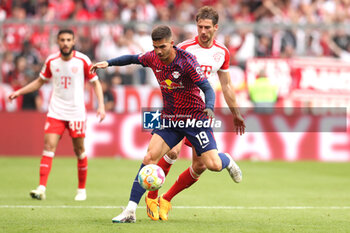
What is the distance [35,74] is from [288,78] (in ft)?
21.6

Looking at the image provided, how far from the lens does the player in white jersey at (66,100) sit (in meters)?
10.2

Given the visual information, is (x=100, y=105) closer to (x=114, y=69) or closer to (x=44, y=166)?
(x=44, y=166)

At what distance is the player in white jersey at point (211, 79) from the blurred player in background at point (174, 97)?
15.7 inches

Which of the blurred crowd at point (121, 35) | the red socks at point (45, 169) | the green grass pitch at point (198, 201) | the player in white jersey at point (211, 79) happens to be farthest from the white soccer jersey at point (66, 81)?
the blurred crowd at point (121, 35)

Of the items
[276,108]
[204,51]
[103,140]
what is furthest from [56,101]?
[276,108]

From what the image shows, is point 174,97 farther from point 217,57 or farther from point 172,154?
point 217,57

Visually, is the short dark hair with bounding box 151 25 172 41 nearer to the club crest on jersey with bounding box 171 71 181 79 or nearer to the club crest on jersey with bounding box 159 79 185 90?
the club crest on jersey with bounding box 171 71 181 79

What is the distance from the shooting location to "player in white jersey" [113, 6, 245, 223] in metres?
8.19

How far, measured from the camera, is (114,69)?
57.2ft

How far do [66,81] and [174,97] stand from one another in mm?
3012

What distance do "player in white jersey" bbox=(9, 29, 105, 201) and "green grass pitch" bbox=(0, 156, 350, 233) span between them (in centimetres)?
67

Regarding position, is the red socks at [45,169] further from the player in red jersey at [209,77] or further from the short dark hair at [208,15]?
the short dark hair at [208,15]

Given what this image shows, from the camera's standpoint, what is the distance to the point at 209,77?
8.75 meters

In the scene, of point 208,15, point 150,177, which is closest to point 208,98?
point 150,177
